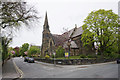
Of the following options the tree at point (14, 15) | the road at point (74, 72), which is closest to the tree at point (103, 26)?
the road at point (74, 72)

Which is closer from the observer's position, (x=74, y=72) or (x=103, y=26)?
(x=74, y=72)

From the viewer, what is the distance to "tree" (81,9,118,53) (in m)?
24.4

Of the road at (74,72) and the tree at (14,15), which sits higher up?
the tree at (14,15)

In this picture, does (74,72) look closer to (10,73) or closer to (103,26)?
(10,73)

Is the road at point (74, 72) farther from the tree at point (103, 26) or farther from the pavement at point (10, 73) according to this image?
the tree at point (103, 26)

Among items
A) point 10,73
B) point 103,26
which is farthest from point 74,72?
point 103,26

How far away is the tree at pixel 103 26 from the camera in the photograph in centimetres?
2441

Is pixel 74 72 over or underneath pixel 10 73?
over

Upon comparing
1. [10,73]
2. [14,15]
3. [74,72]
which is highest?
[14,15]

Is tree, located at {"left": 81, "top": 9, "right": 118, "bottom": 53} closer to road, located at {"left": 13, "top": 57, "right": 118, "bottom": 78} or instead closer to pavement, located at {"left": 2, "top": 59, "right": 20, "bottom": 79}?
road, located at {"left": 13, "top": 57, "right": 118, "bottom": 78}

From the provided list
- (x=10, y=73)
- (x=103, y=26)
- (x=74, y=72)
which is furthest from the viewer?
(x=103, y=26)

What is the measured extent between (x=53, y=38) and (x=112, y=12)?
25.9 m

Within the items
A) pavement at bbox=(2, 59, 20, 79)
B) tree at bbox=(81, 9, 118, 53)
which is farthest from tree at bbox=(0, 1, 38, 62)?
tree at bbox=(81, 9, 118, 53)

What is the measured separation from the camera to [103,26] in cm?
2389
